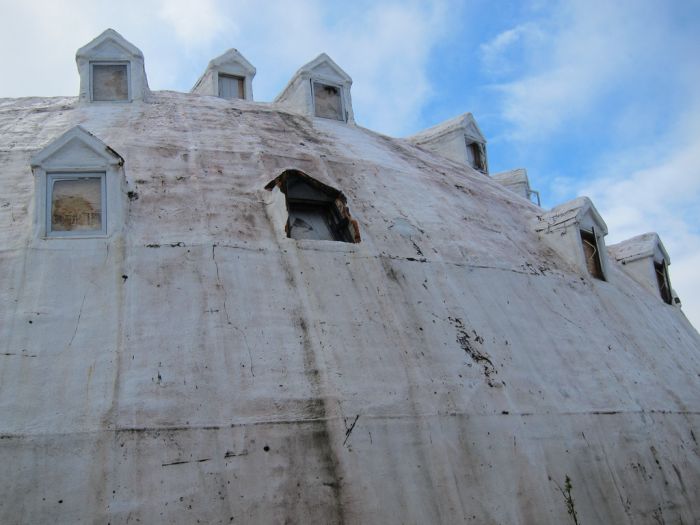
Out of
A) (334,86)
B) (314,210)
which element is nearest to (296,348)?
(314,210)

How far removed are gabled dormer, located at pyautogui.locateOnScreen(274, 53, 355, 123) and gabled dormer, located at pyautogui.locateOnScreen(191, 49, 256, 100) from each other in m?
2.48

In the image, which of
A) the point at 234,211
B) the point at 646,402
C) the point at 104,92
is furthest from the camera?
the point at 104,92

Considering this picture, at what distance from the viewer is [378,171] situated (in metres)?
11.1

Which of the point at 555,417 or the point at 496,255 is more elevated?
the point at 496,255

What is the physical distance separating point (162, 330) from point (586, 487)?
506 cm

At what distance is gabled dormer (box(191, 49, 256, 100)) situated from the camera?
1620 cm

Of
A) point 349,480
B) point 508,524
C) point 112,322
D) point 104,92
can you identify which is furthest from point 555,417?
point 104,92

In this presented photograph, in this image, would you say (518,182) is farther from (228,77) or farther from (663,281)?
(228,77)

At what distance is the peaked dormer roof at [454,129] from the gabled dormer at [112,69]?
24.6 ft

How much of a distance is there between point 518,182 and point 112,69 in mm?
11466

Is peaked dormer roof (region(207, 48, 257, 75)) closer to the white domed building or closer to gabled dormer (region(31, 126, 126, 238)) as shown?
the white domed building

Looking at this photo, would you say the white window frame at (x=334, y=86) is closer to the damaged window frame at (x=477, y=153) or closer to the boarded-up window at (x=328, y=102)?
the boarded-up window at (x=328, y=102)

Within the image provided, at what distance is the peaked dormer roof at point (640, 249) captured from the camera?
14302 millimetres

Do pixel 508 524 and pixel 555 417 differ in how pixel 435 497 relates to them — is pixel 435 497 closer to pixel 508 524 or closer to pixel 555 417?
pixel 508 524
